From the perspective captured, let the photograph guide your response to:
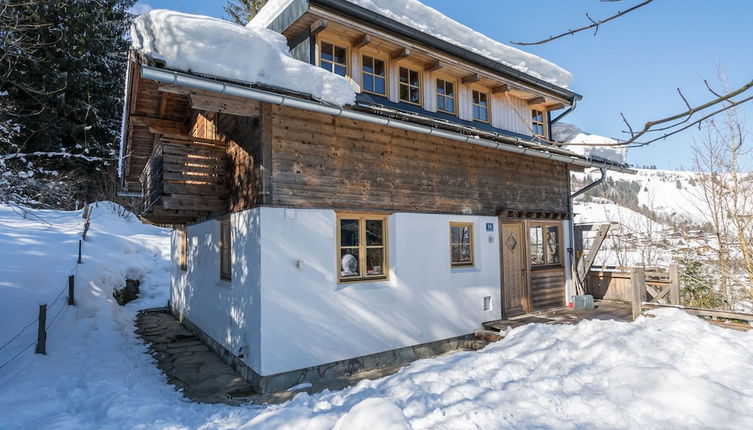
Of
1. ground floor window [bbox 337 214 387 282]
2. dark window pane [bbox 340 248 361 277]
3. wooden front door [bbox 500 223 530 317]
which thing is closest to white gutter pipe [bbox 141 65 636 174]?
ground floor window [bbox 337 214 387 282]

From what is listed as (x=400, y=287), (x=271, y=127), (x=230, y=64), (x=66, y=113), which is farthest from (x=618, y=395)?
(x=66, y=113)

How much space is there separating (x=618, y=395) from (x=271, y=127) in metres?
5.64

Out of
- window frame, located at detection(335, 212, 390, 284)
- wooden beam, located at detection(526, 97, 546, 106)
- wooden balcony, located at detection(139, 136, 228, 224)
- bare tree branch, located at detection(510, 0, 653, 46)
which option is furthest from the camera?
wooden beam, located at detection(526, 97, 546, 106)

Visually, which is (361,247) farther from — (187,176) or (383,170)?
(187,176)

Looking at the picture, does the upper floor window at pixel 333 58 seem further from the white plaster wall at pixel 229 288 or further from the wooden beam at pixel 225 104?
the white plaster wall at pixel 229 288

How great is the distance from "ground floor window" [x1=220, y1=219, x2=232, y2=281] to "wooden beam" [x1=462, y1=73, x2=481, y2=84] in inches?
241

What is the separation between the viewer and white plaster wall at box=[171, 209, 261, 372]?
6047 millimetres

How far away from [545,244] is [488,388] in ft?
20.9

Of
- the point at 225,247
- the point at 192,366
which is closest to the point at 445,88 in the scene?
the point at 225,247

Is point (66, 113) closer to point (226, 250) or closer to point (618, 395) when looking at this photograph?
point (226, 250)

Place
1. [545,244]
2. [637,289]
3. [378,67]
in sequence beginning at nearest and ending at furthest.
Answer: [637,289] → [378,67] → [545,244]

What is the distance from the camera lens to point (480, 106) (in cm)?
988

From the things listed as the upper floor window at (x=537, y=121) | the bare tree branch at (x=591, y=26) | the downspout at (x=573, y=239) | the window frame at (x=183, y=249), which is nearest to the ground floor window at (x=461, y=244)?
the downspout at (x=573, y=239)

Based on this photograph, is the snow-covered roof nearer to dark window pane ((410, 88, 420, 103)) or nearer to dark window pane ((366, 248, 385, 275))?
dark window pane ((410, 88, 420, 103))
